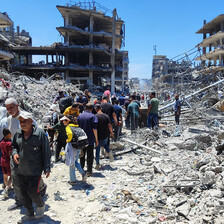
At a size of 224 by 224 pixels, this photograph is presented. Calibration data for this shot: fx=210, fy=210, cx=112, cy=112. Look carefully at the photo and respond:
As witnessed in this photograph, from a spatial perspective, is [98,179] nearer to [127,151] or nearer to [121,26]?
[127,151]

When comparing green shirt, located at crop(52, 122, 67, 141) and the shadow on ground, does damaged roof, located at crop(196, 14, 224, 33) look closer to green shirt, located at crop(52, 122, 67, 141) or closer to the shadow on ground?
green shirt, located at crop(52, 122, 67, 141)

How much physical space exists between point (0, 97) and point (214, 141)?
7769 millimetres

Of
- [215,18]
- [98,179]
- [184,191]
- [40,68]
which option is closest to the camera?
[184,191]

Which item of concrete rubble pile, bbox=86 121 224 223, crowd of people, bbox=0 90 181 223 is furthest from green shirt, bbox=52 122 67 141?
concrete rubble pile, bbox=86 121 224 223

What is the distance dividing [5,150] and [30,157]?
1.36 m

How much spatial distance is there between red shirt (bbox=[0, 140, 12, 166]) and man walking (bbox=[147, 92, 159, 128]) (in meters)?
6.14

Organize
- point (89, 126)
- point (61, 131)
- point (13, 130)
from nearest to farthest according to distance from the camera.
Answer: point (13, 130)
point (89, 126)
point (61, 131)

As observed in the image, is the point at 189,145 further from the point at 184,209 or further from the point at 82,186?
the point at 82,186

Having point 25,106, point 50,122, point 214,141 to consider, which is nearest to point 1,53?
point 25,106

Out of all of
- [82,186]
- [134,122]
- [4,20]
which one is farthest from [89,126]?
[4,20]

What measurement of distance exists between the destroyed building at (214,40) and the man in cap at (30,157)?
118 feet

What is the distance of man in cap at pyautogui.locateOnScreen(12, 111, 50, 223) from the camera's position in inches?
122

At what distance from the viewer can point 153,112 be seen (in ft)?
29.8

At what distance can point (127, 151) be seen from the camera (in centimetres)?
712
